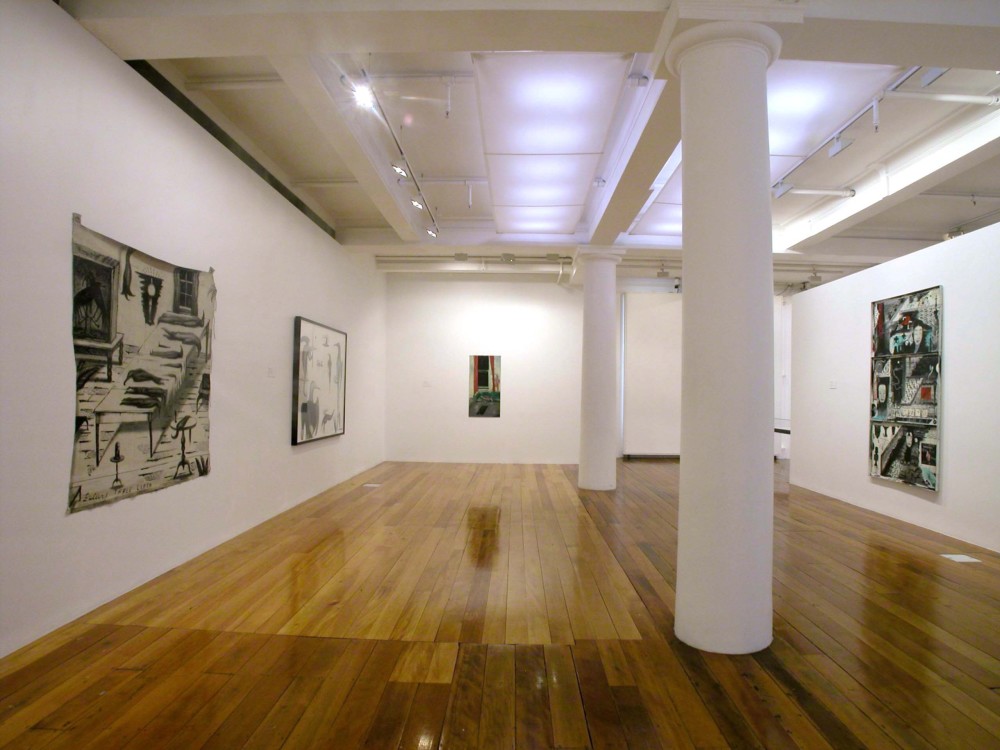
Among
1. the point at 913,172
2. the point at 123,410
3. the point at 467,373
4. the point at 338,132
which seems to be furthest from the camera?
the point at 467,373

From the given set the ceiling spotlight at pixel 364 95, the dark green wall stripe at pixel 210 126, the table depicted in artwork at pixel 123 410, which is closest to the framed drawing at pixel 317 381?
the dark green wall stripe at pixel 210 126

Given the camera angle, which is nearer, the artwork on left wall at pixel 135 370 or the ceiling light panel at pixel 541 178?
the artwork on left wall at pixel 135 370

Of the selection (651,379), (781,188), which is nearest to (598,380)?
(781,188)

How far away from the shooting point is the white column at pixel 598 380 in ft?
25.3

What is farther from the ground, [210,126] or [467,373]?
[210,126]

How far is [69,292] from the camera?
3053 millimetres

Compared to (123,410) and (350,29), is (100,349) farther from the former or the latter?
(350,29)

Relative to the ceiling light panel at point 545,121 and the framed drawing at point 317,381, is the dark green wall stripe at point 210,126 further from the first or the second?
the ceiling light panel at point 545,121

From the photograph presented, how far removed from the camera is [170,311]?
397 centimetres

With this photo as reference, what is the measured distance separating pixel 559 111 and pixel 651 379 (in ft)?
24.2

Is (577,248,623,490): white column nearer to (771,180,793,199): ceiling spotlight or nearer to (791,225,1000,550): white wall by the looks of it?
(771,180,793,199): ceiling spotlight

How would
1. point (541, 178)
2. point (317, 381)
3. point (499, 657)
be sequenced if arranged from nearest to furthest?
point (499, 657) < point (541, 178) < point (317, 381)

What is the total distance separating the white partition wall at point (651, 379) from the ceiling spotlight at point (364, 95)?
25.8 ft

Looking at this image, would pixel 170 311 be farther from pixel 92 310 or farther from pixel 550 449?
pixel 550 449
